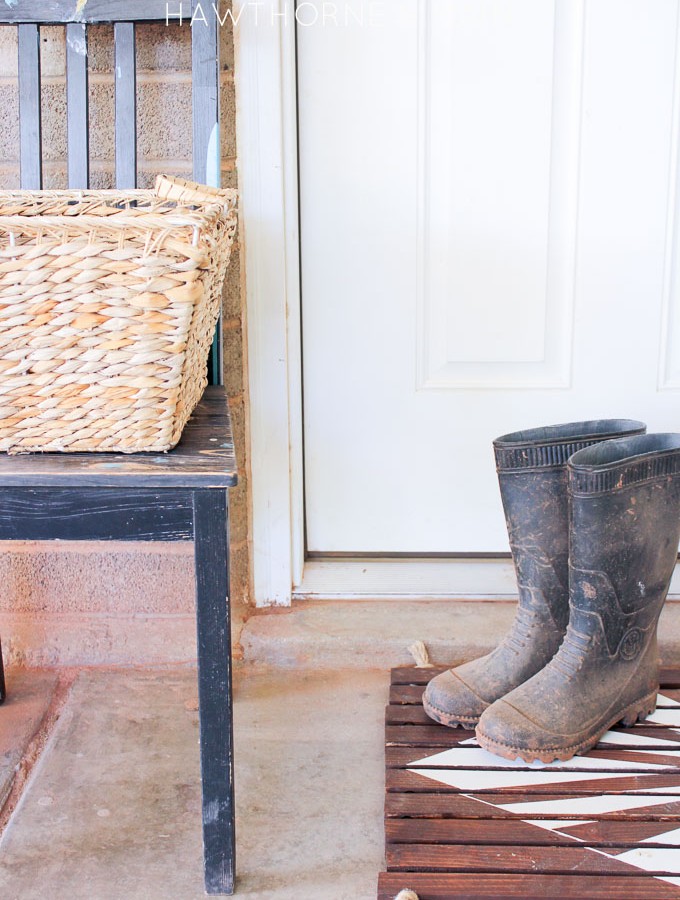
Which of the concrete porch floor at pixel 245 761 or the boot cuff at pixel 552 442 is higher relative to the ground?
the boot cuff at pixel 552 442

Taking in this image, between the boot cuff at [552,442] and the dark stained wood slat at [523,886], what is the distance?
522 millimetres

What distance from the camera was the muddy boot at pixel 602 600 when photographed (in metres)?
1.15

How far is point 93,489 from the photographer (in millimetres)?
936

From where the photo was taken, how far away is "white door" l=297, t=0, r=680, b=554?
4.76 ft

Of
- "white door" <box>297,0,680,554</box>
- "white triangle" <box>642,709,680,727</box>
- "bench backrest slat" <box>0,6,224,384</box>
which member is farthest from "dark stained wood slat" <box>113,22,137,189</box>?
"white triangle" <box>642,709,680,727</box>

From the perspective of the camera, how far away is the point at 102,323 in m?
0.92

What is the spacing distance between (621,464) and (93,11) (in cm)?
100

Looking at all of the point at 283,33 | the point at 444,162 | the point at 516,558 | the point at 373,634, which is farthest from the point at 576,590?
the point at 283,33

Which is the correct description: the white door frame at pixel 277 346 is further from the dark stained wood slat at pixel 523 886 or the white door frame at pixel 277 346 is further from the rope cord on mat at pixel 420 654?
the dark stained wood slat at pixel 523 886

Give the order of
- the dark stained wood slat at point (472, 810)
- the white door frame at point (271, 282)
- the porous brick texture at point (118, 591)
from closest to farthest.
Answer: the dark stained wood slat at point (472, 810) → the white door frame at point (271, 282) → the porous brick texture at point (118, 591)

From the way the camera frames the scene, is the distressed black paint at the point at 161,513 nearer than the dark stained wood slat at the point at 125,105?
Yes

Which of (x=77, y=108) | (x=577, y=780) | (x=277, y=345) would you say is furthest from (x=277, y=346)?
(x=577, y=780)

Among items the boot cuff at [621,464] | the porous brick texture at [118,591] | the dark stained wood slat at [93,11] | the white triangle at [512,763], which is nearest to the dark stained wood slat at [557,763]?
the white triangle at [512,763]

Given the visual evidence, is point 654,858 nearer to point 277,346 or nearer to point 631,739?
point 631,739
